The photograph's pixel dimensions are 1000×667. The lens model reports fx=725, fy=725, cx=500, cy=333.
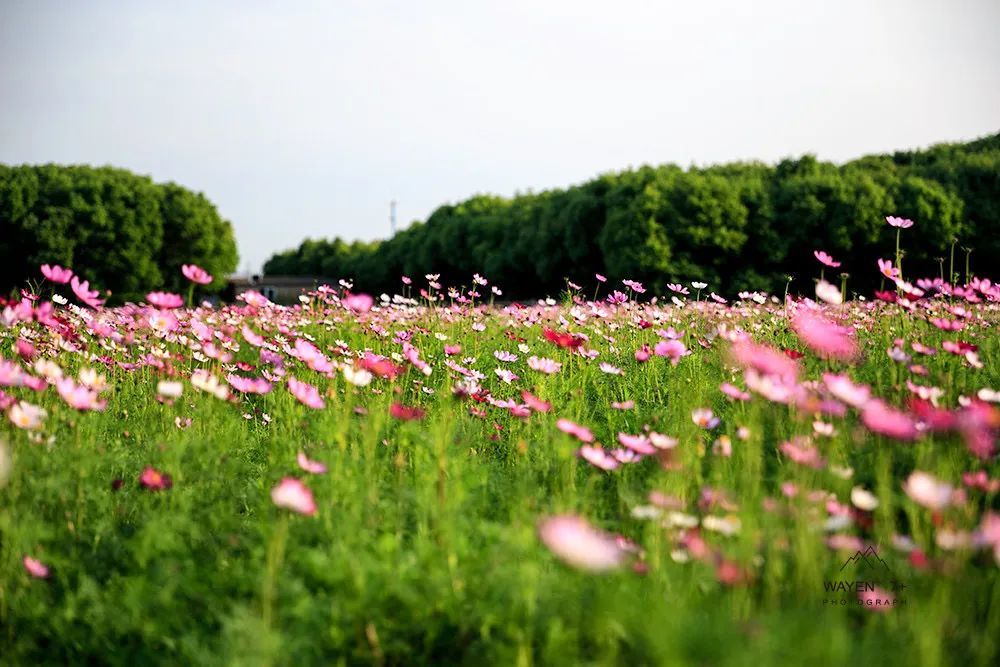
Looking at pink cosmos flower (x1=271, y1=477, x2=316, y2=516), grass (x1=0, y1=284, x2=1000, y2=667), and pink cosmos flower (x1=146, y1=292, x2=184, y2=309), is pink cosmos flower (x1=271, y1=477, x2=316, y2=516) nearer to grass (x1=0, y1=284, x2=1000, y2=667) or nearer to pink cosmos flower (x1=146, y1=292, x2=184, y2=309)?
grass (x1=0, y1=284, x2=1000, y2=667)

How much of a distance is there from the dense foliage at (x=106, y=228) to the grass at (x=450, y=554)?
29.2 m

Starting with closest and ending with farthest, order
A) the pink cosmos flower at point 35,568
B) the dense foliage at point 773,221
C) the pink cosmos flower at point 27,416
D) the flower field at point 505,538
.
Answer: the flower field at point 505,538, the pink cosmos flower at point 35,568, the pink cosmos flower at point 27,416, the dense foliage at point 773,221

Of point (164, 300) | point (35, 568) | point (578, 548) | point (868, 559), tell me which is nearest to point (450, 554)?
point (578, 548)

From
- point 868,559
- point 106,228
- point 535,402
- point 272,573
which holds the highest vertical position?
point 535,402

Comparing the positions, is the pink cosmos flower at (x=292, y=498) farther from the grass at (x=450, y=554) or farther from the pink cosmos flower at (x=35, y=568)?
the pink cosmos flower at (x=35, y=568)

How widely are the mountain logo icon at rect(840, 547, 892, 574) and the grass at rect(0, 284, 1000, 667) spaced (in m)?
0.05

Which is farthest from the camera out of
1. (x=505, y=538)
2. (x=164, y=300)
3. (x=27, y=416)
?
(x=164, y=300)

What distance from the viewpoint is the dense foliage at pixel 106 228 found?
3238cm

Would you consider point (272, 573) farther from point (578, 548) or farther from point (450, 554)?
point (578, 548)

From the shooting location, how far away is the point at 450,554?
2.01 meters

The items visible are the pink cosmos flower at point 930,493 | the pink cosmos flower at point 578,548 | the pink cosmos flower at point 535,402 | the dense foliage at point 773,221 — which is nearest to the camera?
the pink cosmos flower at point 578,548

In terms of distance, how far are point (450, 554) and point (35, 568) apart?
1.17m

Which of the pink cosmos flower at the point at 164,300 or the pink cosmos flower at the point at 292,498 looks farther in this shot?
the pink cosmos flower at the point at 164,300

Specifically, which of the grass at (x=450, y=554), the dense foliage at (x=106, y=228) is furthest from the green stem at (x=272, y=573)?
the dense foliage at (x=106, y=228)
